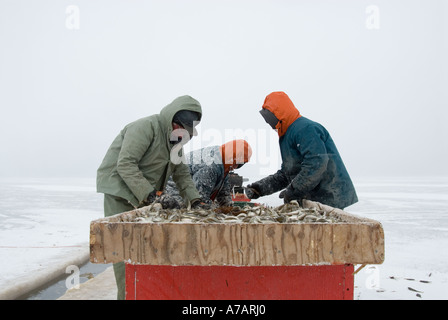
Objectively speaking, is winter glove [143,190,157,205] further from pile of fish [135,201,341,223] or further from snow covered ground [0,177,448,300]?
snow covered ground [0,177,448,300]

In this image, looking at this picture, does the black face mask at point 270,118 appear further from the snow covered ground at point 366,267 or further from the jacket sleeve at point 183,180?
the snow covered ground at point 366,267

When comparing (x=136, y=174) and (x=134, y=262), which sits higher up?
(x=136, y=174)

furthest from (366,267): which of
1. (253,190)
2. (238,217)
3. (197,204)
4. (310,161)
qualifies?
(238,217)

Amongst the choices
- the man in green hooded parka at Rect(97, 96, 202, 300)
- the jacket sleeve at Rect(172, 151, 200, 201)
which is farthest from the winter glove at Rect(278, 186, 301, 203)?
the man in green hooded parka at Rect(97, 96, 202, 300)

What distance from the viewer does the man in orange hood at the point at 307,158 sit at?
354 cm

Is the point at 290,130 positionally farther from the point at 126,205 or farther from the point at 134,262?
the point at 134,262

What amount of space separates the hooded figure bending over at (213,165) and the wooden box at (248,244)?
2.39 metres

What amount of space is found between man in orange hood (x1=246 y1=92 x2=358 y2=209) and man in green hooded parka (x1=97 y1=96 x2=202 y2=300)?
844 mm

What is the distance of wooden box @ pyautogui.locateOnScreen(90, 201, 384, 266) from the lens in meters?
1.77

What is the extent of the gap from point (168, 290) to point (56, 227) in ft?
29.7

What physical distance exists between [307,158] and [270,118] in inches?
23.0

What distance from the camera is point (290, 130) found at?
3756 millimetres

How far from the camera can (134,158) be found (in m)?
3.30
